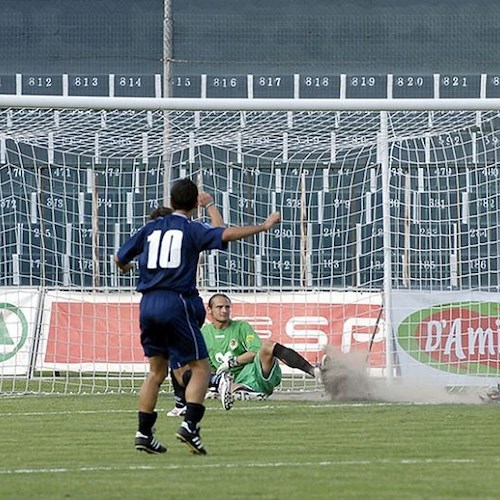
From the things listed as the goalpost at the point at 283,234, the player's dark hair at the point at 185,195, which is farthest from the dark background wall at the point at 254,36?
the player's dark hair at the point at 185,195

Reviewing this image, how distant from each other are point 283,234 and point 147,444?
9092 millimetres

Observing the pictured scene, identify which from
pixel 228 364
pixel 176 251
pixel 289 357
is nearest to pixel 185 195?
pixel 176 251

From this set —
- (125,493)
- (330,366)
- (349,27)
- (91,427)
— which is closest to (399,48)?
(349,27)

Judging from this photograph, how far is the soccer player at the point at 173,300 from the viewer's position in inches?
398

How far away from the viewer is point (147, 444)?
33.0 feet

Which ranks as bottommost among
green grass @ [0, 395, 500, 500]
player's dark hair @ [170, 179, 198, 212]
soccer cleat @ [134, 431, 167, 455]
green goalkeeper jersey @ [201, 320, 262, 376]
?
green grass @ [0, 395, 500, 500]

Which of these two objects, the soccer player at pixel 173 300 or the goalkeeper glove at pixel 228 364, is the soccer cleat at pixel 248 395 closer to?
the goalkeeper glove at pixel 228 364

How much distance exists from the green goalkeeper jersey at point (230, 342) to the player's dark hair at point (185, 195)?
5.05 m

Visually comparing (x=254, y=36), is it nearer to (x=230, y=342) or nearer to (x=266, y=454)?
(x=230, y=342)

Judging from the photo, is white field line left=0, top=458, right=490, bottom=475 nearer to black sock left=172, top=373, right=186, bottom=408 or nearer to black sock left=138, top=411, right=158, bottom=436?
black sock left=138, top=411, right=158, bottom=436

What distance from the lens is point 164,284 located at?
33.5ft

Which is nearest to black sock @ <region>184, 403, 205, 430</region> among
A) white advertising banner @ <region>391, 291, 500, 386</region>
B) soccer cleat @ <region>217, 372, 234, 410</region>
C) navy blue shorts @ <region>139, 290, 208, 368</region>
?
navy blue shorts @ <region>139, 290, 208, 368</region>

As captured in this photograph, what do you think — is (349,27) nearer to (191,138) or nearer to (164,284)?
(191,138)

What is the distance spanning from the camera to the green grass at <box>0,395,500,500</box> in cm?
816
